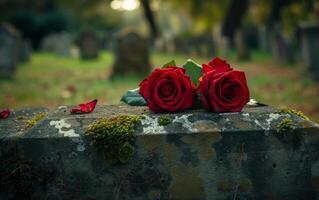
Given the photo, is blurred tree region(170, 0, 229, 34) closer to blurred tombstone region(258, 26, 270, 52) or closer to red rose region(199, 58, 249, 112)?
blurred tombstone region(258, 26, 270, 52)

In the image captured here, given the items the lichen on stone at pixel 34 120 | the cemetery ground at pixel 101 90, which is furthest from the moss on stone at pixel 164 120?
the cemetery ground at pixel 101 90

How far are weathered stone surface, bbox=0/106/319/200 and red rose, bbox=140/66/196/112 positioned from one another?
0.17 m

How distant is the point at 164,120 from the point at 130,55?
35.8ft

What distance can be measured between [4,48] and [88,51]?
1022cm

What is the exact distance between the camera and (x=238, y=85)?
2.95 meters

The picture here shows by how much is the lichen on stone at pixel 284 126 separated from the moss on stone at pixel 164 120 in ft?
2.34

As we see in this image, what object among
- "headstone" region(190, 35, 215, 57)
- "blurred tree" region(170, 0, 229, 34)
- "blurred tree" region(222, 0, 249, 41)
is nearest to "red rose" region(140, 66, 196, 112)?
"headstone" region(190, 35, 215, 57)

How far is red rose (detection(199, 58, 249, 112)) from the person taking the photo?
292 cm

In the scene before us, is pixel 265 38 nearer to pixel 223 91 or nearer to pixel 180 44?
pixel 180 44

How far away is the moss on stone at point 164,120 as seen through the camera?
2.85 metres

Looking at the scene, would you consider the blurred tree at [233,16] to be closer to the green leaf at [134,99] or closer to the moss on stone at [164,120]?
the green leaf at [134,99]

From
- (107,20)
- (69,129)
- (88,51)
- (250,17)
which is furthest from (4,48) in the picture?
(107,20)

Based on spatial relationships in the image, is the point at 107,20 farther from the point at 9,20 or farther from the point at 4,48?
the point at 4,48

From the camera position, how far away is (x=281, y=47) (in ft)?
66.0
